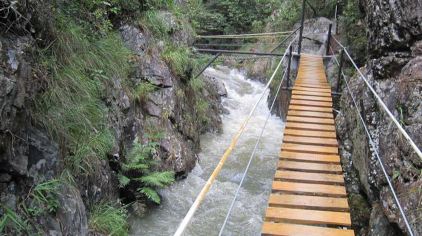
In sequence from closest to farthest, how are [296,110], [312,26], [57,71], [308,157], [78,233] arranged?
1. [78,233]
2. [57,71]
3. [308,157]
4. [296,110]
5. [312,26]

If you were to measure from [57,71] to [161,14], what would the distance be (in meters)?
4.24

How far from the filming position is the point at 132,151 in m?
5.17

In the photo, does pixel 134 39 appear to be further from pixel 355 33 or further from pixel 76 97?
pixel 355 33

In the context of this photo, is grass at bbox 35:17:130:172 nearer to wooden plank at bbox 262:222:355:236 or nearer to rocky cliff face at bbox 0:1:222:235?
rocky cliff face at bbox 0:1:222:235

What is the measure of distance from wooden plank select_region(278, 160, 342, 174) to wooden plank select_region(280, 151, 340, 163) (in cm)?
9

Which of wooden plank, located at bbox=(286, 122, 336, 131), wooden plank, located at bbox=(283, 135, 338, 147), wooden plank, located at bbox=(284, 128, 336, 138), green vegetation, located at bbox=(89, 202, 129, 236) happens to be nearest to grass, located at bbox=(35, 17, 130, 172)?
green vegetation, located at bbox=(89, 202, 129, 236)

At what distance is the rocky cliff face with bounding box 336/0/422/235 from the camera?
3512mm

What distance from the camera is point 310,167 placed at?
4723 mm

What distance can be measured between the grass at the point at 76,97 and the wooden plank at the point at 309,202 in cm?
194

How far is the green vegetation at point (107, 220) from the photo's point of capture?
12.8 ft

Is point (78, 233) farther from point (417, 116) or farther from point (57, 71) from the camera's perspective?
point (417, 116)

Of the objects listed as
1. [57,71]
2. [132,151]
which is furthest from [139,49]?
[57,71]

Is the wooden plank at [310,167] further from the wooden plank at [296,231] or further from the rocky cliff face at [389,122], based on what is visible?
the wooden plank at [296,231]

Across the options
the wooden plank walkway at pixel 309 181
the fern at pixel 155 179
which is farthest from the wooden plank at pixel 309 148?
the fern at pixel 155 179
